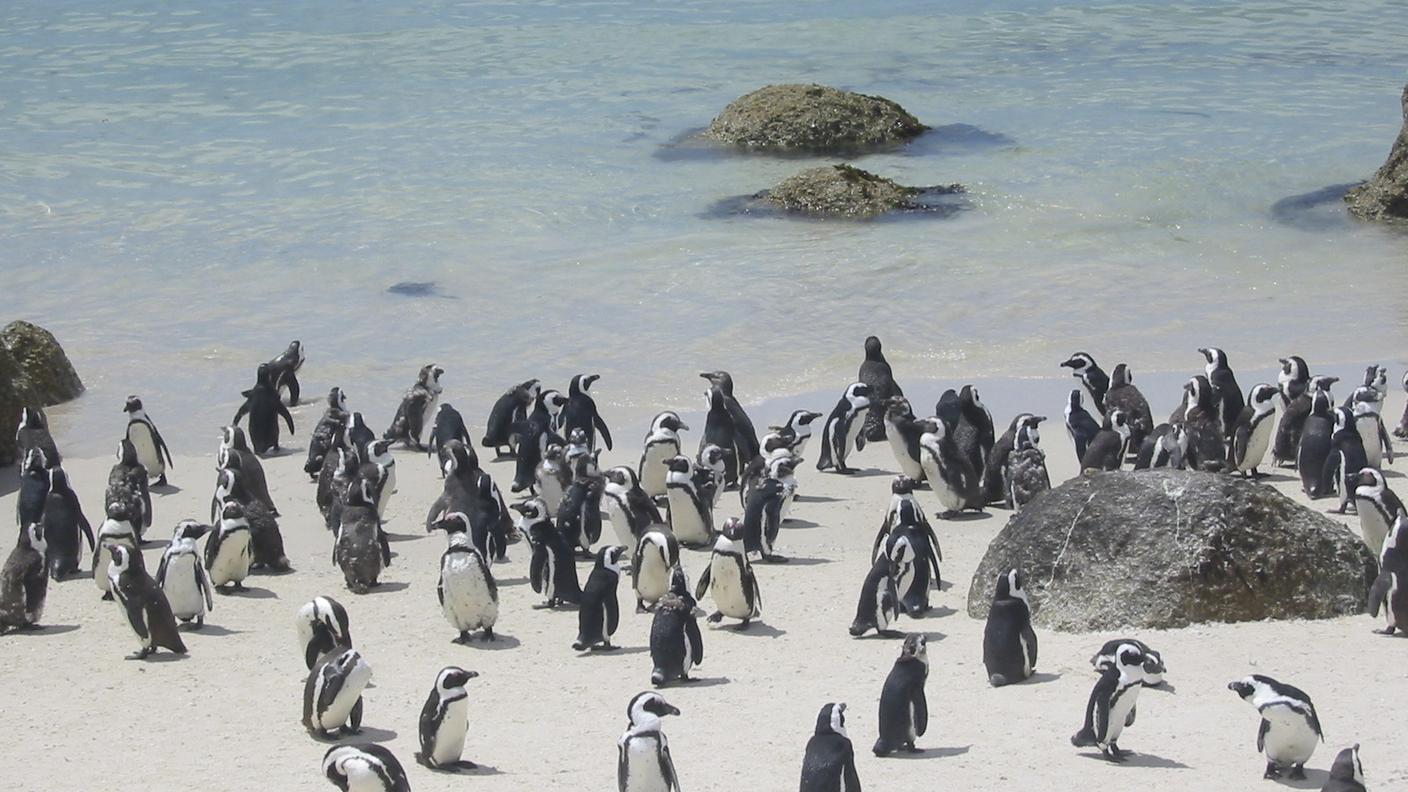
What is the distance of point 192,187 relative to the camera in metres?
25.2

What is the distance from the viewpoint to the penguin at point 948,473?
12.1 meters

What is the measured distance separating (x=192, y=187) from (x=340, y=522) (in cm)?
1496

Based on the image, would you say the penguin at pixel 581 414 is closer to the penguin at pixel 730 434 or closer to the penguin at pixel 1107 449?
the penguin at pixel 730 434

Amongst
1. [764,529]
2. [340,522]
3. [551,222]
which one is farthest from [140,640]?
[551,222]

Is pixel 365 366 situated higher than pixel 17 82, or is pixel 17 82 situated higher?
pixel 17 82

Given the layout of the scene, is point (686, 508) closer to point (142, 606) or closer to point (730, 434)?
point (730, 434)

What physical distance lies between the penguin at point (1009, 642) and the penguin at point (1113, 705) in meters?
0.93

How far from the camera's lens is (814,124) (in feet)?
86.1

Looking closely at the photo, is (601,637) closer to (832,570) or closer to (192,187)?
(832,570)

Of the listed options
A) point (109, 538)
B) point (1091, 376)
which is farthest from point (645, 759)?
point (1091, 376)

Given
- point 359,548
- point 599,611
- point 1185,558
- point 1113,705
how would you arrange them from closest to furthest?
1. point 1113,705
2. point 1185,558
3. point 599,611
4. point 359,548

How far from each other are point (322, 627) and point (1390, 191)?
16645mm

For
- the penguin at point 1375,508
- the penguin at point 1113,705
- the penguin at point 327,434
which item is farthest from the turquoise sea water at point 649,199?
the penguin at point 1113,705

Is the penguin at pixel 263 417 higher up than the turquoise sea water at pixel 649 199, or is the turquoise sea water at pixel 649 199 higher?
the turquoise sea water at pixel 649 199
